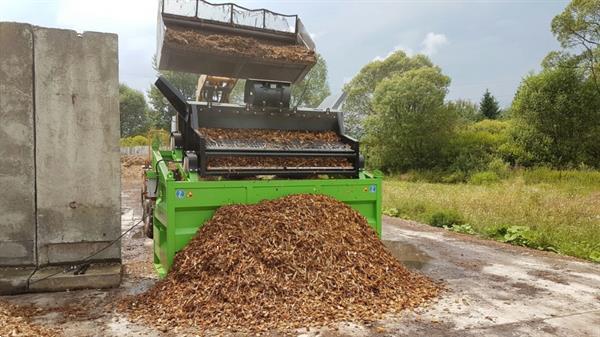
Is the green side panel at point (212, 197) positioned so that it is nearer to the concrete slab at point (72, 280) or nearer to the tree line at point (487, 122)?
the concrete slab at point (72, 280)

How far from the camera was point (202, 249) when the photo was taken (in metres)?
3.88

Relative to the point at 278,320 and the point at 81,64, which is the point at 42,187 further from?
the point at 278,320

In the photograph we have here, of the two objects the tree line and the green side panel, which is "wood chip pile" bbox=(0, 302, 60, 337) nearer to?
the green side panel

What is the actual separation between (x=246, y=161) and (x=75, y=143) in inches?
67.2

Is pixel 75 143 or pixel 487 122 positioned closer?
pixel 75 143

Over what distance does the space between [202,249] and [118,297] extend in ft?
3.16

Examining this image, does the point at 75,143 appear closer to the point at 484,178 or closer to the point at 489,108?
the point at 484,178

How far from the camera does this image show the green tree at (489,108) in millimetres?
39750

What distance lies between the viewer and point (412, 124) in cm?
2702

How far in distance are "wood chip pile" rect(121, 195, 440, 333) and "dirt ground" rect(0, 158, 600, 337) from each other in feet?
0.58

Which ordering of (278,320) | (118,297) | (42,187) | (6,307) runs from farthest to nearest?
1. (42,187)
2. (118,297)
3. (6,307)
4. (278,320)

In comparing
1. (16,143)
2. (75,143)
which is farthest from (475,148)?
(16,143)

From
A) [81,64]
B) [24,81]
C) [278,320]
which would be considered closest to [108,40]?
[81,64]

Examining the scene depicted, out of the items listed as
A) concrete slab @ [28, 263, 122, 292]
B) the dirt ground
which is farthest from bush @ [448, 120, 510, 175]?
concrete slab @ [28, 263, 122, 292]
